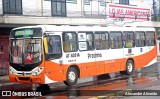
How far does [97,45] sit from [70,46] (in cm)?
227

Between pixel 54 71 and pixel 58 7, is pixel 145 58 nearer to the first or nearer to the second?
pixel 54 71

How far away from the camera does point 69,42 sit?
57.9 feet

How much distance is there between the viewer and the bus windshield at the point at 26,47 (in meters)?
16.1

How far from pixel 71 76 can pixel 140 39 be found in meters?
7.23

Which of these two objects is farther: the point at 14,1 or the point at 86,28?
the point at 14,1

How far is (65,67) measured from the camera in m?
17.2

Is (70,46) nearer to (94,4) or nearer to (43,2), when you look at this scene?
(43,2)

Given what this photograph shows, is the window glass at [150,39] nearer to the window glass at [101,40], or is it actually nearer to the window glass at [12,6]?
the window glass at [101,40]

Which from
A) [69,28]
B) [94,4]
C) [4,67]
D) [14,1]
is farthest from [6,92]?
[94,4]

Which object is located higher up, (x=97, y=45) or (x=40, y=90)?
(x=97, y=45)

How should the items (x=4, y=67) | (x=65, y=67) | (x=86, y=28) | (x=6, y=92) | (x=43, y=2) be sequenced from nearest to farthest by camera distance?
(x=6, y=92)
(x=65, y=67)
(x=86, y=28)
(x=4, y=67)
(x=43, y=2)

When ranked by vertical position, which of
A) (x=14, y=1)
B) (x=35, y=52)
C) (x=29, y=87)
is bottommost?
(x=29, y=87)

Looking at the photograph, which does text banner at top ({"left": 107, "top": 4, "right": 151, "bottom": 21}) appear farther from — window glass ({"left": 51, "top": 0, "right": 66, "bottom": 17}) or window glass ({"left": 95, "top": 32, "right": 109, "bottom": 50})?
window glass ({"left": 95, "top": 32, "right": 109, "bottom": 50})

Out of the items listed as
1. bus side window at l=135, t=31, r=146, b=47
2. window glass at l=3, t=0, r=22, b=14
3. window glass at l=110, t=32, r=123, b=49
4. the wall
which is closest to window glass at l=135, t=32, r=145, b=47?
bus side window at l=135, t=31, r=146, b=47
